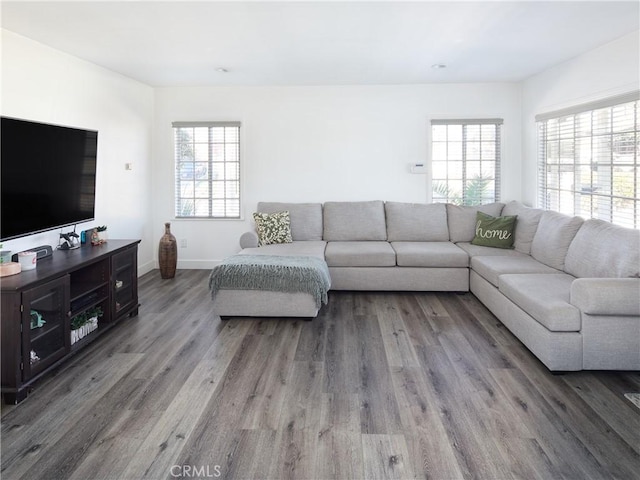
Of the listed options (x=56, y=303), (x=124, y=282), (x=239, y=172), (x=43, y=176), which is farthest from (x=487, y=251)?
(x=43, y=176)

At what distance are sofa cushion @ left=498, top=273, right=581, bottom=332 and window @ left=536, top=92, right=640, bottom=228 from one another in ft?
2.90

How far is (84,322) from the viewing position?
3.36 meters

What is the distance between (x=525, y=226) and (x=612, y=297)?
2.13 m

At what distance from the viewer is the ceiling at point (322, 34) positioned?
122 inches

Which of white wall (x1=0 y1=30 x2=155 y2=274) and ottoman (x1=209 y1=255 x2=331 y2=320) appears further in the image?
ottoman (x1=209 y1=255 x2=331 y2=320)

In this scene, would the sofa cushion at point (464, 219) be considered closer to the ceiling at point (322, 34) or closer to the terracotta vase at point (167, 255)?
the ceiling at point (322, 34)

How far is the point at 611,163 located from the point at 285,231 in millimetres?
3387

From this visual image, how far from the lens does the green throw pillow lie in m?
5.04

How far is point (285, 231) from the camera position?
17.7 ft

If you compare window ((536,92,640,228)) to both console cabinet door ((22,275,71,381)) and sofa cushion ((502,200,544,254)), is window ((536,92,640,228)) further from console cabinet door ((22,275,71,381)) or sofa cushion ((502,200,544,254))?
console cabinet door ((22,275,71,381))

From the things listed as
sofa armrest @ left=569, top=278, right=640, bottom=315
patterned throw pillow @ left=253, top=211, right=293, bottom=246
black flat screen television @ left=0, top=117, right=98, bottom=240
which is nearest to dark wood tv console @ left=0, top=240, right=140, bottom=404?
black flat screen television @ left=0, top=117, right=98, bottom=240

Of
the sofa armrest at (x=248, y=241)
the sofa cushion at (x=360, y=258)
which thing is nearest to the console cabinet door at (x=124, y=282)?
the sofa armrest at (x=248, y=241)

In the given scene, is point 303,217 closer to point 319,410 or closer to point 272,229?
point 272,229

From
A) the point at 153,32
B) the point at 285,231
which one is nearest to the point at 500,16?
the point at 153,32
